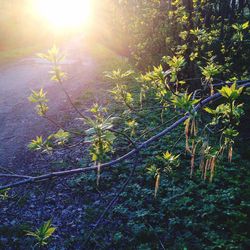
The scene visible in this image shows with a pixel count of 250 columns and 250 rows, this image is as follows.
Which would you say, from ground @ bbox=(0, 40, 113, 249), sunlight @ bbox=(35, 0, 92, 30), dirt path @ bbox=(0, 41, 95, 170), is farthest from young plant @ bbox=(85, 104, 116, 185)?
sunlight @ bbox=(35, 0, 92, 30)

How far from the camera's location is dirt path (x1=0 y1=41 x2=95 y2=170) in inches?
359

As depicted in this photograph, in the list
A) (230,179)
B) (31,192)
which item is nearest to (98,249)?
(31,192)

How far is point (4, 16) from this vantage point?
3173cm

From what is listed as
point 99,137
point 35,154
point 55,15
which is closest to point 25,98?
point 35,154

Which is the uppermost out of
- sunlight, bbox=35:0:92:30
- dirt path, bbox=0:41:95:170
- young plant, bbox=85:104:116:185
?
sunlight, bbox=35:0:92:30

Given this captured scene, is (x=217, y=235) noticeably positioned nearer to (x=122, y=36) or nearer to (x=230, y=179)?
(x=230, y=179)

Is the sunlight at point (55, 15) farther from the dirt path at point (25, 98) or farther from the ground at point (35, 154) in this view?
the ground at point (35, 154)

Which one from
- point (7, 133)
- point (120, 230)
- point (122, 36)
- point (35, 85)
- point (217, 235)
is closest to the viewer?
point (217, 235)

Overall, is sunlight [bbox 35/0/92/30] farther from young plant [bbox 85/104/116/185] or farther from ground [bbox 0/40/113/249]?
young plant [bbox 85/104/116/185]

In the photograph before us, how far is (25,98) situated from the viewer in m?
13.5

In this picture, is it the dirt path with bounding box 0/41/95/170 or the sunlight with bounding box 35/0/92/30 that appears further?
the sunlight with bounding box 35/0/92/30

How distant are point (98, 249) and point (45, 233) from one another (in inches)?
106

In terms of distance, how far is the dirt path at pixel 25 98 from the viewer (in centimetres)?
913

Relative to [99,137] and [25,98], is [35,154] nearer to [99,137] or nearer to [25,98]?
[25,98]
